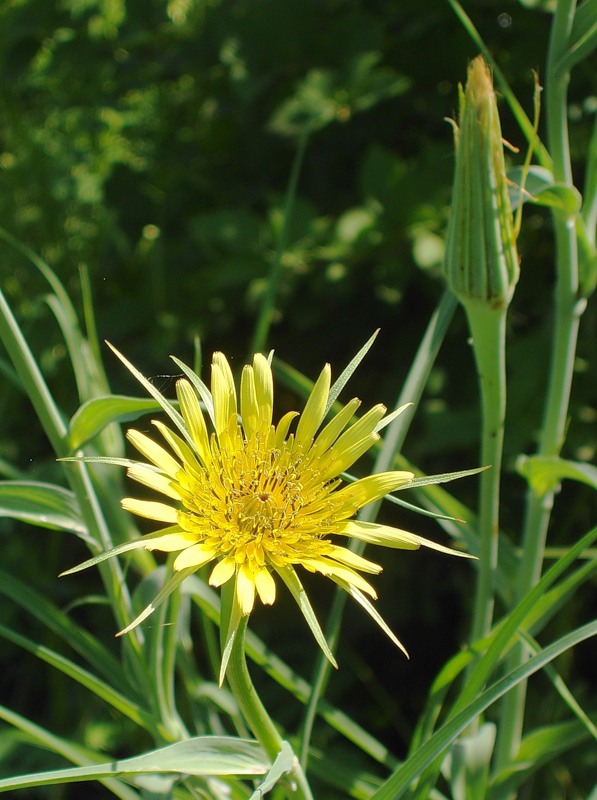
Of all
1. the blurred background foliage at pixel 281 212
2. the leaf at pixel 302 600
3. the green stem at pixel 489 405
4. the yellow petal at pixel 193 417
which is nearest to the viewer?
the leaf at pixel 302 600

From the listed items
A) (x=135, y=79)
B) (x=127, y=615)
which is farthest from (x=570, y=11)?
(x=135, y=79)

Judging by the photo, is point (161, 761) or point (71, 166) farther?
point (71, 166)

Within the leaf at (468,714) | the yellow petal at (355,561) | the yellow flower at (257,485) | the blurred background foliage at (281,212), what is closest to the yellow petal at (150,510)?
the yellow flower at (257,485)

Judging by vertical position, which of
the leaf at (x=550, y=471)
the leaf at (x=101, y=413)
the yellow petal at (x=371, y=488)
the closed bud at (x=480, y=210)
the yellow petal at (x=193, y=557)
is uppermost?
the closed bud at (x=480, y=210)

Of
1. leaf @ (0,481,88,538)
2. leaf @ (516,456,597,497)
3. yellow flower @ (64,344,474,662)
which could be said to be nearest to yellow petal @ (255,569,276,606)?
yellow flower @ (64,344,474,662)

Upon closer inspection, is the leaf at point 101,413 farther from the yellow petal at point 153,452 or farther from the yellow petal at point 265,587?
the yellow petal at point 265,587

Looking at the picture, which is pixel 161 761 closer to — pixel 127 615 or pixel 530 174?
pixel 127 615

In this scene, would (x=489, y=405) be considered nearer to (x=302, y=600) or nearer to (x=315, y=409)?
(x=315, y=409)
